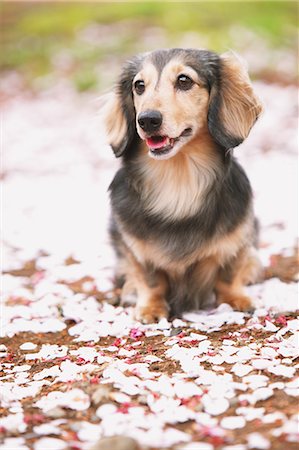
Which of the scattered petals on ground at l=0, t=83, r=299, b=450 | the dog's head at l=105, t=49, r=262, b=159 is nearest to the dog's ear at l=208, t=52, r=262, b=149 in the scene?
the dog's head at l=105, t=49, r=262, b=159

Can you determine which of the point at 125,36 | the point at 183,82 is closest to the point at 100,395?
the point at 183,82

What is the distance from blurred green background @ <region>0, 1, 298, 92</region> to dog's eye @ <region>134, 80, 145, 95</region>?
A: 26.9ft

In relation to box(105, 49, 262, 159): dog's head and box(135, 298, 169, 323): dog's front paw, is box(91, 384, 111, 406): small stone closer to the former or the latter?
box(135, 298, 169, 323): dog's front paw

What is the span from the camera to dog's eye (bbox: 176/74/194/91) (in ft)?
12.8

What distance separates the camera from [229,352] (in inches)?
136

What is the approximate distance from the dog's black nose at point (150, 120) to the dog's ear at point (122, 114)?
1.58ft

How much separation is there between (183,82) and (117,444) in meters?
2.13

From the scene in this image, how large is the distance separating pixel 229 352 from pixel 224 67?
65.7 inches

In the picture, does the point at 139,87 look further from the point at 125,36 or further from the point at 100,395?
the point at 125,36

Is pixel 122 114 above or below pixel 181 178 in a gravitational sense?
above

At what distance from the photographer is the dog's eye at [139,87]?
13.3 ft

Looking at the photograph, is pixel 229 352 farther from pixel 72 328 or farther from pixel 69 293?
pixel 69 293

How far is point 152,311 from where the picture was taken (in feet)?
14.2

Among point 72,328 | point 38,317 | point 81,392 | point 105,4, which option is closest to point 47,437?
point 81,392
